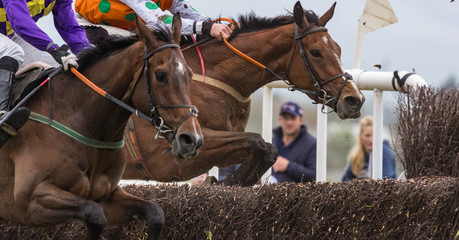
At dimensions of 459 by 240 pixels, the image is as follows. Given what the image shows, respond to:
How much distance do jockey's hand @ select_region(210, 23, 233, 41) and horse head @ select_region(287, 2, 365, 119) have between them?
49cm

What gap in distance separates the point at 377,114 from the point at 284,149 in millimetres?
1088

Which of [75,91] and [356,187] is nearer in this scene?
[75,91]

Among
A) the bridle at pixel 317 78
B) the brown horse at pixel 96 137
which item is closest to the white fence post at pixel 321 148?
the bridle at pixel 317 78

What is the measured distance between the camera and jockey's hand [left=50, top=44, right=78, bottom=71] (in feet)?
14.0

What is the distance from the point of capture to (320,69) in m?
5.42

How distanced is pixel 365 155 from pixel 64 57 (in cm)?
428

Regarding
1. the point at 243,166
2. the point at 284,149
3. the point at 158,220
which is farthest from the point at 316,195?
the point at 284,149

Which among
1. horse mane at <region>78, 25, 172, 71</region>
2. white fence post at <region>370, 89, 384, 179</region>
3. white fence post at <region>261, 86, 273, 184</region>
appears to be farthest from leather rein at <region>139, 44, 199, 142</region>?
white fence post at <region>261, 86, 273, 184</region>

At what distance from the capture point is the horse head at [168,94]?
12.3ft

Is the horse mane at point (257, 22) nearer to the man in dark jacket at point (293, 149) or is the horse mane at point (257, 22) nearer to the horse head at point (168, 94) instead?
the man in dark jacket at point (293, 149)

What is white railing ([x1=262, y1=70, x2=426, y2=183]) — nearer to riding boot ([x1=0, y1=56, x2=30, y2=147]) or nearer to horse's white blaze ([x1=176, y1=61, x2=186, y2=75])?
horse's white blaze ([x1=176, y1=61, x2=186, y2=75])

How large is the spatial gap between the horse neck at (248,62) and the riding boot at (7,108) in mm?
1547

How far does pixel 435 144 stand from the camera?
19.2 feet

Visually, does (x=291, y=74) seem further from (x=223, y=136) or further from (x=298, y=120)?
(x=298, y=120)
